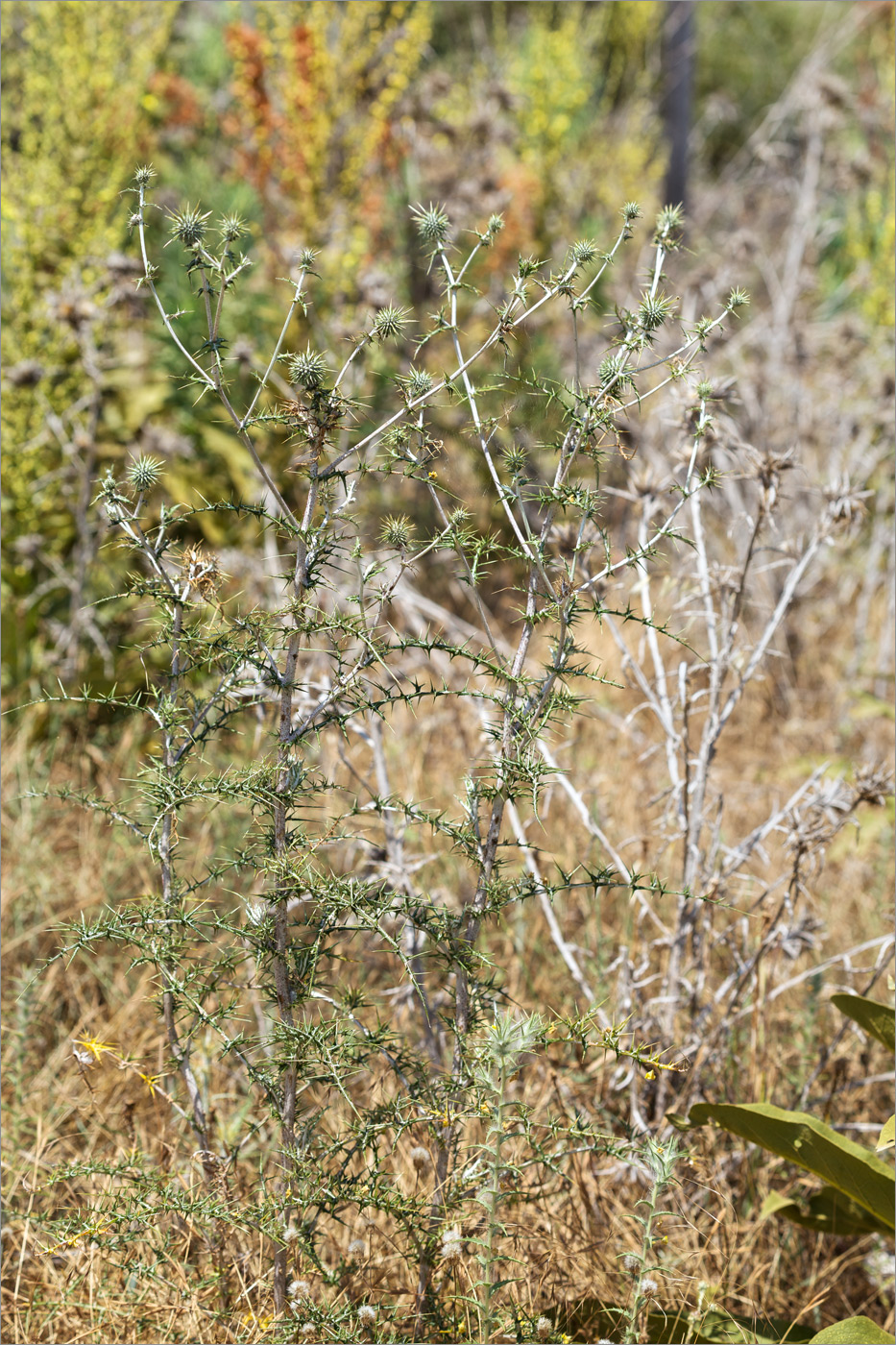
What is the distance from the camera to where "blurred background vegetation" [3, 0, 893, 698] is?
3137 millimetres

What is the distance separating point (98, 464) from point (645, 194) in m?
3.60

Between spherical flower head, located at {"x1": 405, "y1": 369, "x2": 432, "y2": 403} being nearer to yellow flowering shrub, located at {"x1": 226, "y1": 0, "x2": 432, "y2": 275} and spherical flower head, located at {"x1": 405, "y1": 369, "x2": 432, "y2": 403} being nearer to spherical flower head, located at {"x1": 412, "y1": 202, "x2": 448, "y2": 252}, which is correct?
spherical flower head, located at {"x1": 412, "y1": 202, "x2": 448, "y2": 252}

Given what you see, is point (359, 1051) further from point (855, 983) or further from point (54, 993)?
point (855, 983)

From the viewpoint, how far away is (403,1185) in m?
1.65

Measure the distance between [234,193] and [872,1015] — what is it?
193 inches

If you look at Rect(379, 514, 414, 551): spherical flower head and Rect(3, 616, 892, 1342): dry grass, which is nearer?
Rect(379, 514, 414, 551): spherical flower head

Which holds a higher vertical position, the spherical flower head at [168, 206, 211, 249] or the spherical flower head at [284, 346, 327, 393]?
the spherical flower head at [168, 206, 211, 249]

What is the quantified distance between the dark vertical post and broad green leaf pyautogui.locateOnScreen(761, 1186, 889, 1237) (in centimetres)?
468

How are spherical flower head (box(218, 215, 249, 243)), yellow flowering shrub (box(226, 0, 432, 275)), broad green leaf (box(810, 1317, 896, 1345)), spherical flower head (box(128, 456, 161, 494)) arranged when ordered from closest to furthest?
spherical flower head (box(218, 215, 249, 243)) < spherical flower head (box(128, 456, 161, 494)) < broad green leaf (box(810, 1317, 896, 1345)) < yellow flowering shrub (box(226, 0, 432, 275))

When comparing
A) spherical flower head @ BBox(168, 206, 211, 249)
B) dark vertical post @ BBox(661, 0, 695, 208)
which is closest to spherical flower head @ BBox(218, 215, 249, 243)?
spherical flower head @ BBox(168, 206, 211, 249)

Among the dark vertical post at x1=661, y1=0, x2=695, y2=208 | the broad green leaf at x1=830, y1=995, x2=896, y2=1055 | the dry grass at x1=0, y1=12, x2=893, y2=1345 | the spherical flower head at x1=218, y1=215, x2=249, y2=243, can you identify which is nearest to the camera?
the spherical flower head at x1=218, y1=215, x2=249, y2=243

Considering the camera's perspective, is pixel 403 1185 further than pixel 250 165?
No

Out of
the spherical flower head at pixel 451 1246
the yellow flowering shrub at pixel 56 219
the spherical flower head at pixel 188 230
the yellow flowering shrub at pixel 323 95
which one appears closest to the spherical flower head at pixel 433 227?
the spherical flower head at pixel 188 230

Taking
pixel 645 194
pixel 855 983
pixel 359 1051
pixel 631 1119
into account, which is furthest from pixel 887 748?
pixel 645 194
